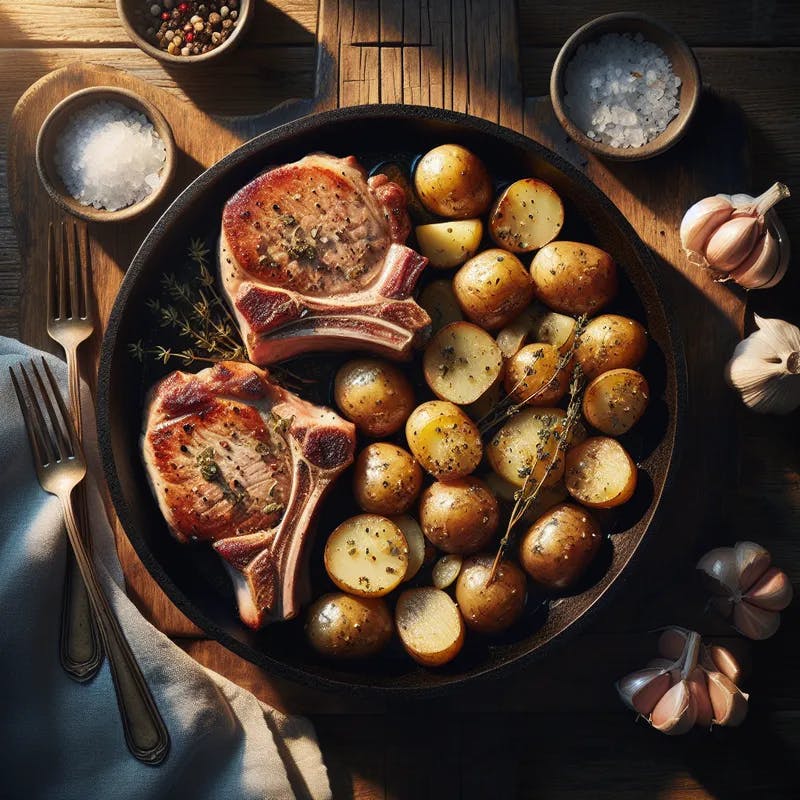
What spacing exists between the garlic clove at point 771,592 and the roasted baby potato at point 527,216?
1201 mm

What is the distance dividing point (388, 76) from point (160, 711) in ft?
6.66

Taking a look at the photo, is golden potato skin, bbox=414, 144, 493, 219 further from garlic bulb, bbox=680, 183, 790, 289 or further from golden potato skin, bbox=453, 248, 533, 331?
garlic bulb, bbox=680, 183, 790, 289

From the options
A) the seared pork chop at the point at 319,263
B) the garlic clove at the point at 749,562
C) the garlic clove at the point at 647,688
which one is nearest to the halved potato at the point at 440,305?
the seared pork chop at the point at 319,263

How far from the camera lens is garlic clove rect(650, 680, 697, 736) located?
96.6 inches

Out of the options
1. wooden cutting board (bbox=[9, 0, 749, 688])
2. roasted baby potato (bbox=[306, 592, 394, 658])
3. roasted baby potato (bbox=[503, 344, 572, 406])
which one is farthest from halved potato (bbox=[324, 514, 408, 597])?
wooden cutting board (bbox=[9, 0, 749, 688])

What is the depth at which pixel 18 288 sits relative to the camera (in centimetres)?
267

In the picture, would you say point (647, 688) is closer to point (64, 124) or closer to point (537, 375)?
point (537, 375)

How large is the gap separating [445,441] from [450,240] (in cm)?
59

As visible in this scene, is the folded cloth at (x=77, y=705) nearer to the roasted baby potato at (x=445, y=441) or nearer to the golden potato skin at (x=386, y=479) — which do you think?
the golden potato skin at (x=386, y=479)

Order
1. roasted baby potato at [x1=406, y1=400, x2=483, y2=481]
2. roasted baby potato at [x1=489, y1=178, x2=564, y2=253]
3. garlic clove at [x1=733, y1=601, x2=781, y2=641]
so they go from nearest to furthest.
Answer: roasted baby potato at [x1=406, y1=400, x2=483, y2=481] → roasted baby potato at [x1=489, y1=178, x2=564, y2=253] → garlic clove at [x1=733, y1=601, x2=781, y2=641]

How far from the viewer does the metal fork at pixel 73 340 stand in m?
2.47

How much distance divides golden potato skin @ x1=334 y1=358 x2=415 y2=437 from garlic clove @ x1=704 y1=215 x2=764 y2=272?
100 cm

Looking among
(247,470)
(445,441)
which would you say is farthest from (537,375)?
(247,470)

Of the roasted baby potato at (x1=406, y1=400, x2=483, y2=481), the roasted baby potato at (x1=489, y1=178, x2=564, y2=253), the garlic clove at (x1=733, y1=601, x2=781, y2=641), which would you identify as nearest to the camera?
the roasted baby potato at (x1=406, y1=400, x2=483, y2=481)
